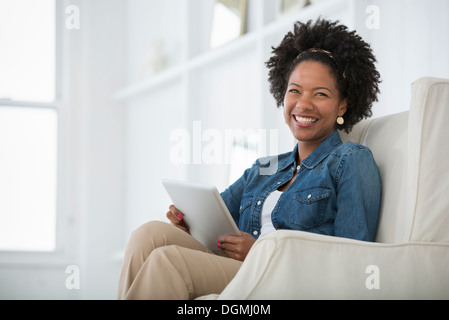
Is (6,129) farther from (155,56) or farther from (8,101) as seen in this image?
(155,56)

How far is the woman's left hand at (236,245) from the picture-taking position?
52.8 inches

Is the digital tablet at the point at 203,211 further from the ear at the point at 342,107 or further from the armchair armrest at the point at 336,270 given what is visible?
the ear at the point at 342,107

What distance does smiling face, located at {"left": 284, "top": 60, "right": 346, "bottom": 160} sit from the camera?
5.14 feet

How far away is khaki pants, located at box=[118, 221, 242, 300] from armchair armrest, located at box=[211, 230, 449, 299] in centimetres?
14

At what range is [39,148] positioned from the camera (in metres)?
3.90

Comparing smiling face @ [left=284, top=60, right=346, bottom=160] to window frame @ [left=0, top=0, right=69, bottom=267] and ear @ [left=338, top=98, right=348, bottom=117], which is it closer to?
ear @ [left=338, top=98, right=348, bottom=117]

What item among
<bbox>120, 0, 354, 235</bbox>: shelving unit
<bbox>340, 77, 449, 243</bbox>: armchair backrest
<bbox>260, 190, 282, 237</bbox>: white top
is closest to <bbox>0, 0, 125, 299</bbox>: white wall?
<bbox>120, 0, 354, 235</bbox>: shelving unit

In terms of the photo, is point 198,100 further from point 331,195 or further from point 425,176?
point 425,176

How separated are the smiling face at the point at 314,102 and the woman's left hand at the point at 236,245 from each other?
16.2 inches

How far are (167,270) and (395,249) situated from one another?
0.51m

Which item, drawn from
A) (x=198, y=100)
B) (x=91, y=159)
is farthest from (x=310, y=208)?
(x=91, y=159)

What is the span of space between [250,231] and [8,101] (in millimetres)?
2897

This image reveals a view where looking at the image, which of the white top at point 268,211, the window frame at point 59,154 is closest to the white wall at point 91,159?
the window frame at point 59,154
